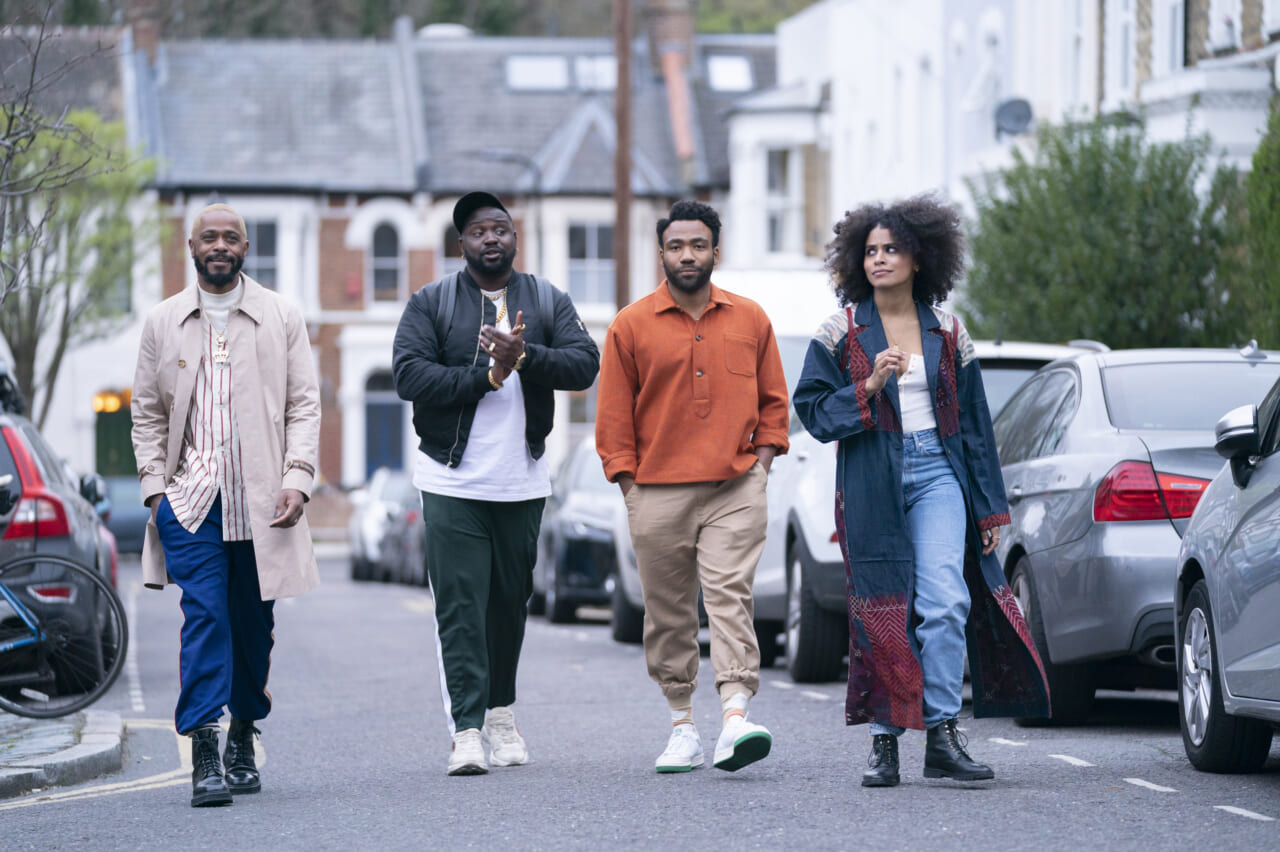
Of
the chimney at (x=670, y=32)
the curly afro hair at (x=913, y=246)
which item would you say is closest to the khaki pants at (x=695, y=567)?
the curly afro hair at (x=913, y=246)

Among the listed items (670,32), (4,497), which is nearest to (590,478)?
(4,497)

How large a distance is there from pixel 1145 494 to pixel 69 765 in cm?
439

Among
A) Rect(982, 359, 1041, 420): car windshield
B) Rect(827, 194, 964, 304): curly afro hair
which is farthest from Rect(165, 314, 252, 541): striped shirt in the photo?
Rect(982, 359, 1041, 420): car windshield

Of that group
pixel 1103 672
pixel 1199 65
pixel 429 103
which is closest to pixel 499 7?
pixel 429 103

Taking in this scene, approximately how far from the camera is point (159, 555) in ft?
26.1

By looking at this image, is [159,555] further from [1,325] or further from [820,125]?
[820,125]

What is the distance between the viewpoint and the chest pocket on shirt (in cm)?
798

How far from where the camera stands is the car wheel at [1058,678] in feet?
30.7

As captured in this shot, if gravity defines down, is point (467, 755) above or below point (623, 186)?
Result: below

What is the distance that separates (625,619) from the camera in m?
16.3

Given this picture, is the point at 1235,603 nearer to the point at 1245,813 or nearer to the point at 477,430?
the point at 1245,813

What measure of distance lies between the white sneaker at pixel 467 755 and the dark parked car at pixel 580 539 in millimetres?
9176

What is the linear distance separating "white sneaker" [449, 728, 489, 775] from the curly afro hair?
2.07 metres

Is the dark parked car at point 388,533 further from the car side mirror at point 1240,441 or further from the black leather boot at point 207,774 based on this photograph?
the car side mirror at point 1240,441
